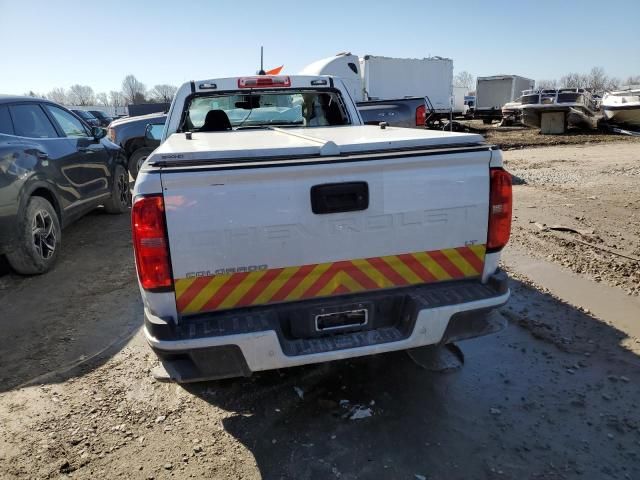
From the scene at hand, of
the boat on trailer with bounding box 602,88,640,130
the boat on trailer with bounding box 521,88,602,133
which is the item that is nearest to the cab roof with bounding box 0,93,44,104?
the boat on trailer with bounding box 521,88,602,133

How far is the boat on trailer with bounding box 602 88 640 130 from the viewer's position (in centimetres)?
1855

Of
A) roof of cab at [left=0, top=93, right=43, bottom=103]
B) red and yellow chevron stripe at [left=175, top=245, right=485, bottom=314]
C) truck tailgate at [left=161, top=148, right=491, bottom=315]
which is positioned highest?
roof of cab at [left=0, top=93, right=43, bottom=103]

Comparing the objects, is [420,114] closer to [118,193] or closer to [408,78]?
[118,193]


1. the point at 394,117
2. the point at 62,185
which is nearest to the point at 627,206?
the point at 394,117

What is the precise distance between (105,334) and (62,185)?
264cm

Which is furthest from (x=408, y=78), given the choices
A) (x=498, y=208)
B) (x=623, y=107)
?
(x=498, y=208)

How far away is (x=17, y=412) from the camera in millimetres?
2971

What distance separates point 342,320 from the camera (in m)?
2.62

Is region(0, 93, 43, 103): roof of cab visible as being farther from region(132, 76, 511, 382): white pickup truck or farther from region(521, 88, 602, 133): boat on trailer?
region(521, 88, 602, 133): boat on trailer

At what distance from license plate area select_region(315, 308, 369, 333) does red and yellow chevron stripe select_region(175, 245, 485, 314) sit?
0.38ft

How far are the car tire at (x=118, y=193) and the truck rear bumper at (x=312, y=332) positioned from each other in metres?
5.92

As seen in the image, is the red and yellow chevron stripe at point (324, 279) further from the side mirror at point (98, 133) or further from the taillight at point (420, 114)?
the taillight at point (420, 114)

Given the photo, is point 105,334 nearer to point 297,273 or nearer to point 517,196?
point 297,273

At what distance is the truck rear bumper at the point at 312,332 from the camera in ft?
7.72
